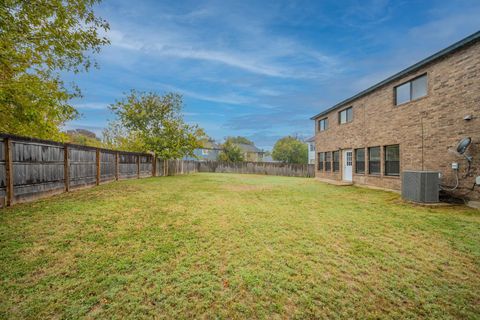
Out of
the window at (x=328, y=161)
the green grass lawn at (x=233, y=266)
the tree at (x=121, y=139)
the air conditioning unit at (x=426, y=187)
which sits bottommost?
the green grass lawn at (x=233, y=266)

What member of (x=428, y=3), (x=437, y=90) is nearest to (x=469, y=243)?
(x=437, y=90)

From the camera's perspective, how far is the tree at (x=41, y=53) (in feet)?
18.3

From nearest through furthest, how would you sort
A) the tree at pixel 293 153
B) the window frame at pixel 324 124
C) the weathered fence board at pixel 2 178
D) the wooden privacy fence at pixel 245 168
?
the weathered fence board at pixel 2 178
the window frame at pixel 324 124
the wooden privacy fence at pixel 245 168
the tree at pixel 293 153

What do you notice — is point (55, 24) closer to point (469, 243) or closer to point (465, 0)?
point (469, 243)

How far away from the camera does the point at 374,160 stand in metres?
11.1

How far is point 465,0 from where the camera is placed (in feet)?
31.1

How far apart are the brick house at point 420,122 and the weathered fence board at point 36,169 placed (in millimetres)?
13907

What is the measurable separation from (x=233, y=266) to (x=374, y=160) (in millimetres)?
11327

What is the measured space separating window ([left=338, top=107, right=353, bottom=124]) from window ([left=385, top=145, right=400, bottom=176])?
150 inches

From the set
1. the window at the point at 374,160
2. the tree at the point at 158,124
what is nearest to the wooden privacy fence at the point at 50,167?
the tree at the point at 158,124

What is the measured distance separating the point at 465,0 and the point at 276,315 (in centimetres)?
1574

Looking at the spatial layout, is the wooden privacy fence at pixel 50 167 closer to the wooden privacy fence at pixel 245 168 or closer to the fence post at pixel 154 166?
the fence post at pixel 154 166

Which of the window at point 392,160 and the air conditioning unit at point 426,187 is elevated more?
the window at point 392,160

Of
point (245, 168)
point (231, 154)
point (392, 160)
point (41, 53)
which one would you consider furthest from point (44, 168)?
point (231, 154)
